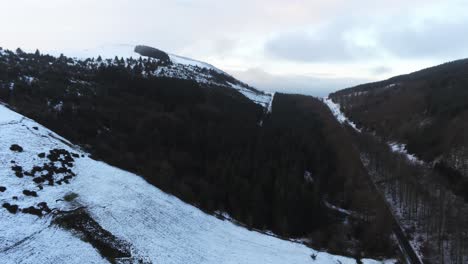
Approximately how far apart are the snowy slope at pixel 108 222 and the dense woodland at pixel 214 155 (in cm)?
470

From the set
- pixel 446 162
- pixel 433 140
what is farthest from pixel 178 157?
pixel 433 140

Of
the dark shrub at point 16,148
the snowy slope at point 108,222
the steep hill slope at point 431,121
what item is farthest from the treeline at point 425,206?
the dark shrub at point 16,148

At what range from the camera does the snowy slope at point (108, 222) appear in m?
26.6

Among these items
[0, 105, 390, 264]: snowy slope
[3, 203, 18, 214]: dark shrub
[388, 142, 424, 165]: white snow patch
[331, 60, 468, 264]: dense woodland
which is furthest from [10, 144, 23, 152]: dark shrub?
[388, 142, 424, 165]: white snow patch

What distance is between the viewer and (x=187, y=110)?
10281cm

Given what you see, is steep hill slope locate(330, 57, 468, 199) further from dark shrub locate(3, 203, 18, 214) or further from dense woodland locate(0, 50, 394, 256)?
dark shrub locate(3, 203, 18, 214)

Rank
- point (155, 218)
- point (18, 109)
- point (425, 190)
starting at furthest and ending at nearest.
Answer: point (425, 190)
point (18, 109)
point (155, 218)

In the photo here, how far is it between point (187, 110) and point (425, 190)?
64.6 meters

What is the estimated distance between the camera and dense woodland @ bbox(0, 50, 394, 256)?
49.6 metres

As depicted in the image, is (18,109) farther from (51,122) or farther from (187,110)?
(187,110)

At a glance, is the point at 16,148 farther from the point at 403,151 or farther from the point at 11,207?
the point at 403,151

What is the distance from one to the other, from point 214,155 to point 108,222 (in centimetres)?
4304

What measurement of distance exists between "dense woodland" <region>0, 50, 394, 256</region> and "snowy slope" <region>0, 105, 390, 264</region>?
4703 millimetres

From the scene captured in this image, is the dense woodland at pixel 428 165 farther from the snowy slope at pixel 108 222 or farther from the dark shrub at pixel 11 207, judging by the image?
the dark shrub at pixel 11 207
